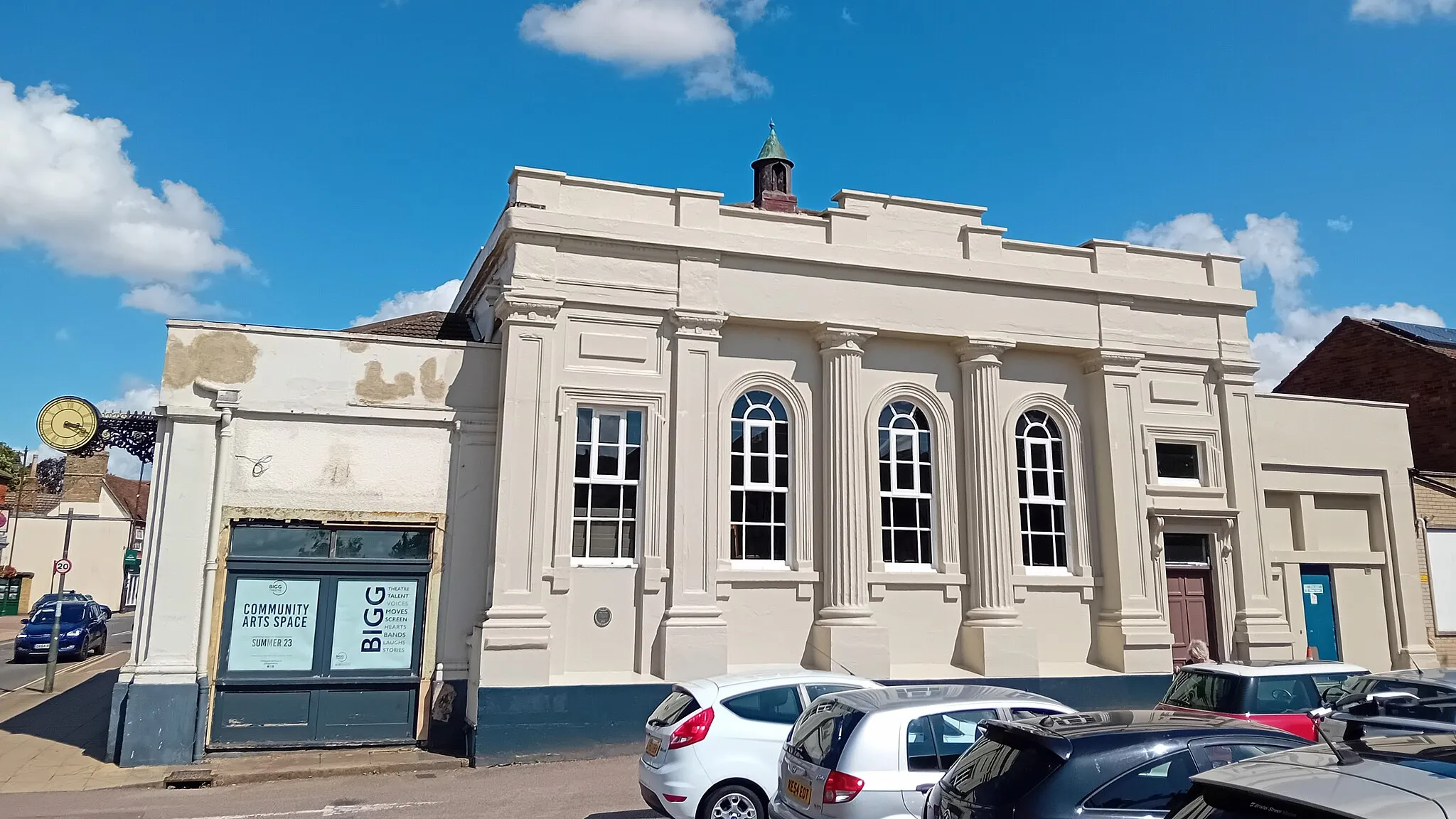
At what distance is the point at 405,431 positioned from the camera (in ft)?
45.6

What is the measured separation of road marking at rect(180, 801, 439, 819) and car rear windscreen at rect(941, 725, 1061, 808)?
6909 millimetres

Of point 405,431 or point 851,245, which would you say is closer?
point 405,431

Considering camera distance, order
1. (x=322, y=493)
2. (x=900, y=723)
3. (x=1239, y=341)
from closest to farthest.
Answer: (x=900, y=723)
(x=322, y=493)
(x=1239, y=341)

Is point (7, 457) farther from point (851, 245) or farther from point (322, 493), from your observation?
point (851, 245)

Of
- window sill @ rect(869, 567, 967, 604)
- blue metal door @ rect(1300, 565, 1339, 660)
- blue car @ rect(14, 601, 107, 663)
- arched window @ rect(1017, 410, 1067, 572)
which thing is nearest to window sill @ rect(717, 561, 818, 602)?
window sill @ rect(869, 567, 967, 604)

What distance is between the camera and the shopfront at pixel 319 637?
1280 cm

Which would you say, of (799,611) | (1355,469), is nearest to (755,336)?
(799,611)

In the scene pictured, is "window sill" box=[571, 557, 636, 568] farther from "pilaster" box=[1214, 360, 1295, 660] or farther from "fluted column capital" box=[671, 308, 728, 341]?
"pilaster" box=[1214, 360, 1295, 660]

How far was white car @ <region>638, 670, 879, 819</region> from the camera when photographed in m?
8.02

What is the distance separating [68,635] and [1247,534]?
89.4 feet

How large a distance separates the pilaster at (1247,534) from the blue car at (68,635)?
26917 mm

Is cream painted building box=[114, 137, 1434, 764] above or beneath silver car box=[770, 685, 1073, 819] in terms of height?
above

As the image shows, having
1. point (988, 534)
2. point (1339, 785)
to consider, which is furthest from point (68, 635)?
point (1339, 785)

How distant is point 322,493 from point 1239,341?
15.4 metres
